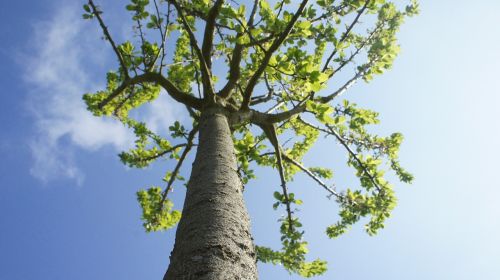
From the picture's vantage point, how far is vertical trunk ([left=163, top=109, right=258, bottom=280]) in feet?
4.81

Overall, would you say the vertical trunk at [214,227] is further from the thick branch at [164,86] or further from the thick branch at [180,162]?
the thick branch at [180,162]

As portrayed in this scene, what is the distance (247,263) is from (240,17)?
6.78 ft

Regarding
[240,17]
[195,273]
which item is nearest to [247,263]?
[195,273]

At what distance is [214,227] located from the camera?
177 cm

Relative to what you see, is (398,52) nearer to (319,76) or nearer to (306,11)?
(306,11)

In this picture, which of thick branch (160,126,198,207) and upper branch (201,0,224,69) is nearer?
upper branch (201,0,224,69)

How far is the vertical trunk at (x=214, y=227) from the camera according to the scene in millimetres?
1466

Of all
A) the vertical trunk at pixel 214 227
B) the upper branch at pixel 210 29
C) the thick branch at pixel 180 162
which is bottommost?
the vertical trunk at pixel 214 227

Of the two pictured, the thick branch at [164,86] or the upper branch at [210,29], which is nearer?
the upper branch at [210,29]

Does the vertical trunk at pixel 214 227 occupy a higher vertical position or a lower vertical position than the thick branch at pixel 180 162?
lower

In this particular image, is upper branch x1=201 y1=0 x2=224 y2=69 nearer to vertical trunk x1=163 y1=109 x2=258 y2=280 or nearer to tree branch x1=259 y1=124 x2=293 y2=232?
tree branch x1=259 y1=124 x2=293 y2=232

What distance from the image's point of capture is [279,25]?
3.02 meters

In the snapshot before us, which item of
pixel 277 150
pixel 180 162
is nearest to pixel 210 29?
pixel 277 150

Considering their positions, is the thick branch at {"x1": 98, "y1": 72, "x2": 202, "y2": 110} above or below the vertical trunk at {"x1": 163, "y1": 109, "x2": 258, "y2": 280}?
above
